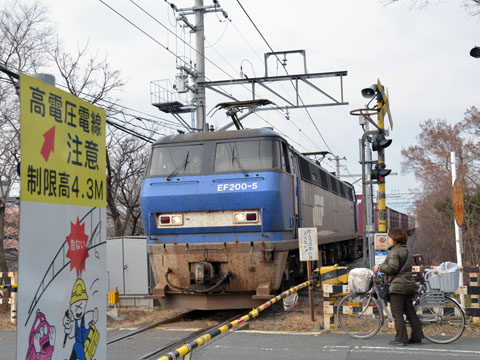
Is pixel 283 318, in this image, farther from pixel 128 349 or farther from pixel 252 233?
pixel 128 349

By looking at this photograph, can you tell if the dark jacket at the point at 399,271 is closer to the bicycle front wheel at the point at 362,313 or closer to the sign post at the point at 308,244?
the bicycle front wheel at the point at 362,313

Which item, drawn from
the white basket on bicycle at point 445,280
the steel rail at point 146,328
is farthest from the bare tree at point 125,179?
the white basket on bicycle at point 445,280

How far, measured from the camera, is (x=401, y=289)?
7719 mm

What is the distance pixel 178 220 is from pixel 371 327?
4034mm

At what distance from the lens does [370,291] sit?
27.7 ft

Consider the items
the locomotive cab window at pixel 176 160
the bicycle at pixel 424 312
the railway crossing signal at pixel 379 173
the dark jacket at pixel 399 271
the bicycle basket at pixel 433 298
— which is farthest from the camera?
the railway crossing signal at pixel 379 173

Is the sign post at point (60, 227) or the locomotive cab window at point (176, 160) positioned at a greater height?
the locomotive cab window at point (176, 160)

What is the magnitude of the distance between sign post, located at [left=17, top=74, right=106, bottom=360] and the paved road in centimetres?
388

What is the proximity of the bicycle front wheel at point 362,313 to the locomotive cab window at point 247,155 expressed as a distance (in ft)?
10.0

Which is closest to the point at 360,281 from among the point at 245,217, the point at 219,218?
the point at 245,217

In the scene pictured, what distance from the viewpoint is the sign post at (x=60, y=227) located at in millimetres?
3109

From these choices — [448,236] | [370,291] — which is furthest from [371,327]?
[448,236]

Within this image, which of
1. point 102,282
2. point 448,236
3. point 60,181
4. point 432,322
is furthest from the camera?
point 448,236

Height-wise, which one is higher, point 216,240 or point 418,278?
point 216,240
